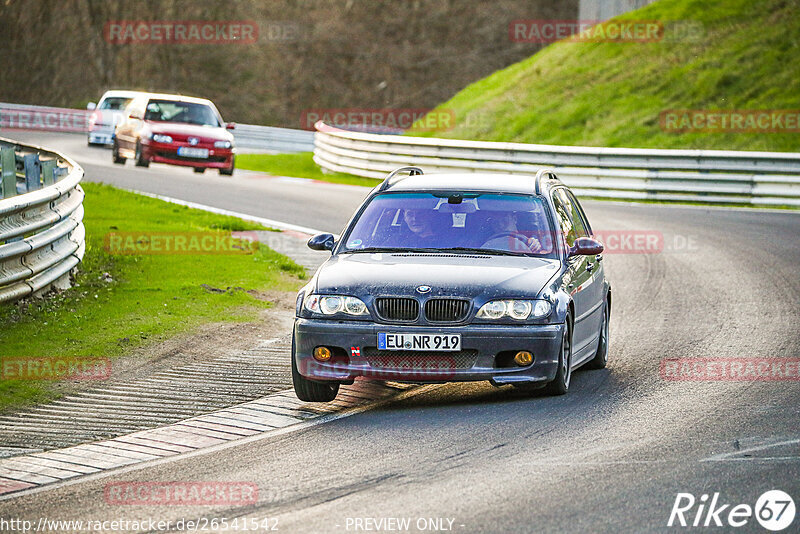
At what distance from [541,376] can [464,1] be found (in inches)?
2219

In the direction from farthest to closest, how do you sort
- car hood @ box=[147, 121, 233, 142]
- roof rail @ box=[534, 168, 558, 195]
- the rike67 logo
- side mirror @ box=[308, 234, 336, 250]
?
car hood @ box=[147, 121, 233, 142], roof rail @ box=[534, 168, 558, 195], side mirror @ box=[308, 234, 336, 250], the rike67 logo

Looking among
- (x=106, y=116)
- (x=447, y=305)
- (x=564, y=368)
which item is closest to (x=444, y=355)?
(x=447, y=305)

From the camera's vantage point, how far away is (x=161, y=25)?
61.2m

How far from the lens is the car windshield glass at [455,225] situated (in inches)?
362

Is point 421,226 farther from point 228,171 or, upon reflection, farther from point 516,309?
point 228,171

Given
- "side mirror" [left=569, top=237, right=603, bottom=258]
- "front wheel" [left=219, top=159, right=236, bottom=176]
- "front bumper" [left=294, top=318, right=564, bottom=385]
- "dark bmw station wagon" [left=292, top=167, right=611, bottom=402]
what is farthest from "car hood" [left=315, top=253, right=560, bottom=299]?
"front wheel" [left=219, top=159, right=236, bottom=176]

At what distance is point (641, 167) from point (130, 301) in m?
16.0

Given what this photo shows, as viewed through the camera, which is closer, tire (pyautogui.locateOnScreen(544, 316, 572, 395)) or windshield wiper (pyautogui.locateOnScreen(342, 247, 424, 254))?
tire (pyautogui.locateOnScreen(544, 316, 572, 395))

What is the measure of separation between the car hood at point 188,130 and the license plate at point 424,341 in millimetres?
19140

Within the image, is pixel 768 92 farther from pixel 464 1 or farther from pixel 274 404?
pixel 464 1

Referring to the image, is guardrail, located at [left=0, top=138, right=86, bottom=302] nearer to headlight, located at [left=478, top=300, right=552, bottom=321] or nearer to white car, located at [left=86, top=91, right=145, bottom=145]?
headlight, located at [left=478, top=300, right=552, bottom=321]

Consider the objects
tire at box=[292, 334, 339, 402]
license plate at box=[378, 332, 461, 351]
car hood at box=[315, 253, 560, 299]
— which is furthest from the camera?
tire at box=[292, 334, 339, 402]

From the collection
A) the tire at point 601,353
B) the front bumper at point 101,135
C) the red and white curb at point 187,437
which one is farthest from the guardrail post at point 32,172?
the front bumper at point 101,135

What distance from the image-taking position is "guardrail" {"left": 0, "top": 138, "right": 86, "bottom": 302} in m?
10.8
